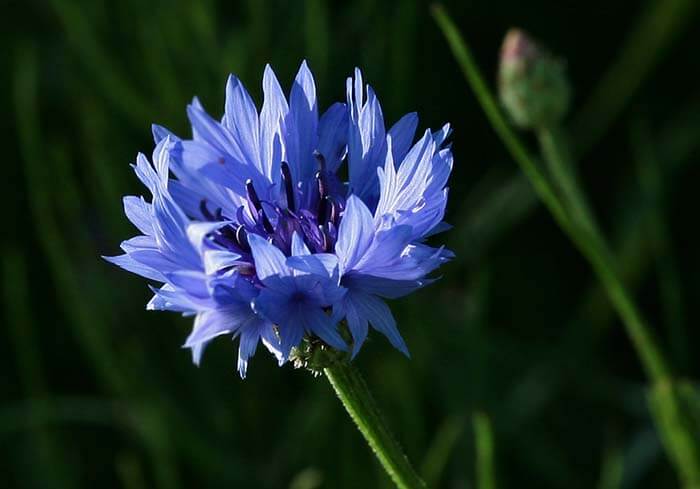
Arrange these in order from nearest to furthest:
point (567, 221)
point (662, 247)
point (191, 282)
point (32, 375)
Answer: point (191, 282) → point (567, 221) → point (662, 247) → point (32, 375)

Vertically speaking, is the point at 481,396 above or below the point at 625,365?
above

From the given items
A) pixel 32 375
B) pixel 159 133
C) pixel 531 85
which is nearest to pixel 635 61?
pixel 531 85

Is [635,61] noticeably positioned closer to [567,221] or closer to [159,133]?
[567,221]

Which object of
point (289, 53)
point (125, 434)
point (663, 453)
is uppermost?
point (289, 53)

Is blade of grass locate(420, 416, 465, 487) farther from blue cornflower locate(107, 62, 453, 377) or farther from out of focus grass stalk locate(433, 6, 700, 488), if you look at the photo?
blue cornflower locate(107, 62, 453, 377)

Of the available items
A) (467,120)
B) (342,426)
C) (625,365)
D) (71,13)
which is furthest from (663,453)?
(71,13)

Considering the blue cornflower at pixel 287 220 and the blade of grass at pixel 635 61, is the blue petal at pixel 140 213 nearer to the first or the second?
the blue cornflower at pixel 287 220

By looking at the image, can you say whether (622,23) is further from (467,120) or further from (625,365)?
(625,365)
